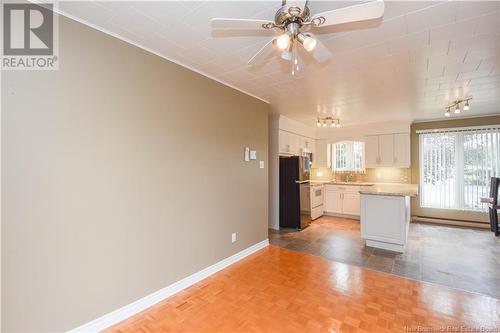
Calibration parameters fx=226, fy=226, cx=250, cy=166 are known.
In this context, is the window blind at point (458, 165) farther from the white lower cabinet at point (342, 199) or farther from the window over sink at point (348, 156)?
the white lower cabinet at point (342, 199)

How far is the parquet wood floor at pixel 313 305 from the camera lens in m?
1.96

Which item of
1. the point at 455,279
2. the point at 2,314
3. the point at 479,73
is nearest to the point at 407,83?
the point at 479,73

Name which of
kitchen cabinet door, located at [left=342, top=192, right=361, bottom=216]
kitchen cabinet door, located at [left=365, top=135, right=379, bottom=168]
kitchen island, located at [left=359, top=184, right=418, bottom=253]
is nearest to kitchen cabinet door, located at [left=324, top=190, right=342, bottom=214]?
kitchen cabinet door, located at [left=342, top=192, right=361, bottom=216]

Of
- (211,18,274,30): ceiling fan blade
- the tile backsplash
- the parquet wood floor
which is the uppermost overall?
A: (211,18,274,30): ceiling fan blade

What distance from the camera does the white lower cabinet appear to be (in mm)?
5959

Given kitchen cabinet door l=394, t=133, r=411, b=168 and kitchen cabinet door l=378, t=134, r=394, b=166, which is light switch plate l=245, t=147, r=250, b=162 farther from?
kitchen cabinet door l=394, t=133, r=411, b=168

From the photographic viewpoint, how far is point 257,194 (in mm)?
3799

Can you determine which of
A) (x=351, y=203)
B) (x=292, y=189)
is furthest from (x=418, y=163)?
(x=292, y=189)

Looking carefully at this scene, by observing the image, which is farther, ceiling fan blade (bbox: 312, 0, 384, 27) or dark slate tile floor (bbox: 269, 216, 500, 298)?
dark slate tile floor (bbox: 269, 216, 500, 298)

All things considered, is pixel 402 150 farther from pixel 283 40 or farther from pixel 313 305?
pixel 283 40

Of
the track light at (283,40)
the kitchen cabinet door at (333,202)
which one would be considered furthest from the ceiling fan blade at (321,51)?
the kitchen cabinet door at (333,202)

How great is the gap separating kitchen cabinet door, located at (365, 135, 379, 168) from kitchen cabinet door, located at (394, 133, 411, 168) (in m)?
0.42

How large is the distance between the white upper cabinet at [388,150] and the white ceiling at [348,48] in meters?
1.84

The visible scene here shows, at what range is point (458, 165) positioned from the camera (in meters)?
5.23
